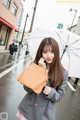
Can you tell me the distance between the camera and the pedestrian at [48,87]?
2.77 meters

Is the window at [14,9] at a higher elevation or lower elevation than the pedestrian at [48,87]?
higher

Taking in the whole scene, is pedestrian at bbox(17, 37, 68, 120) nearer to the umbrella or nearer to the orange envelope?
the orange envelope

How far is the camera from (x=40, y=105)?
9.20ft

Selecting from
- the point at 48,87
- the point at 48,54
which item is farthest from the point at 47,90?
the point at 48,54

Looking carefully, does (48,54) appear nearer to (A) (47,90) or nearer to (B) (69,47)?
(A) (47,90)

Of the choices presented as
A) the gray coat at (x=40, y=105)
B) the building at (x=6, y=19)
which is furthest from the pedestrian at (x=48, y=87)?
the building at (x=6, y=19)

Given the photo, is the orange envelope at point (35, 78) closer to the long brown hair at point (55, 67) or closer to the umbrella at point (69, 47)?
the long brown hair at point (55, 67)

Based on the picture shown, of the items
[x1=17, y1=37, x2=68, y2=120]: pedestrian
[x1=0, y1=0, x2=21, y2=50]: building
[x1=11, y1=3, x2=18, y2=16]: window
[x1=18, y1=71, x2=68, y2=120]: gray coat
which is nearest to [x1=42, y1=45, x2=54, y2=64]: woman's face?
[x1=17, y1=37, x2=68, y2=120]: pedestrian

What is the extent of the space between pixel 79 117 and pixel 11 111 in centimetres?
220

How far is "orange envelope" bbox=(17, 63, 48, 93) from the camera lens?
2.57 metres

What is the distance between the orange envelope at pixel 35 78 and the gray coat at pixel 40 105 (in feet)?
0.71

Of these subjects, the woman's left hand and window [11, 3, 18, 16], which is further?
window [11, 3, 18, 16]

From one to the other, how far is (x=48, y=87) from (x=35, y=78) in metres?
0.21

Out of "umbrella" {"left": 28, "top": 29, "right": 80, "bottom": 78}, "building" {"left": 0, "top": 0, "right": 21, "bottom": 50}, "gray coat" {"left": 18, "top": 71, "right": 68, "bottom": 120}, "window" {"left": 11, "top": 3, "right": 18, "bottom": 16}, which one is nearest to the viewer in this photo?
"gray coat" {"left": 18, "top": 71, "right": 68, "bottom": 120}
